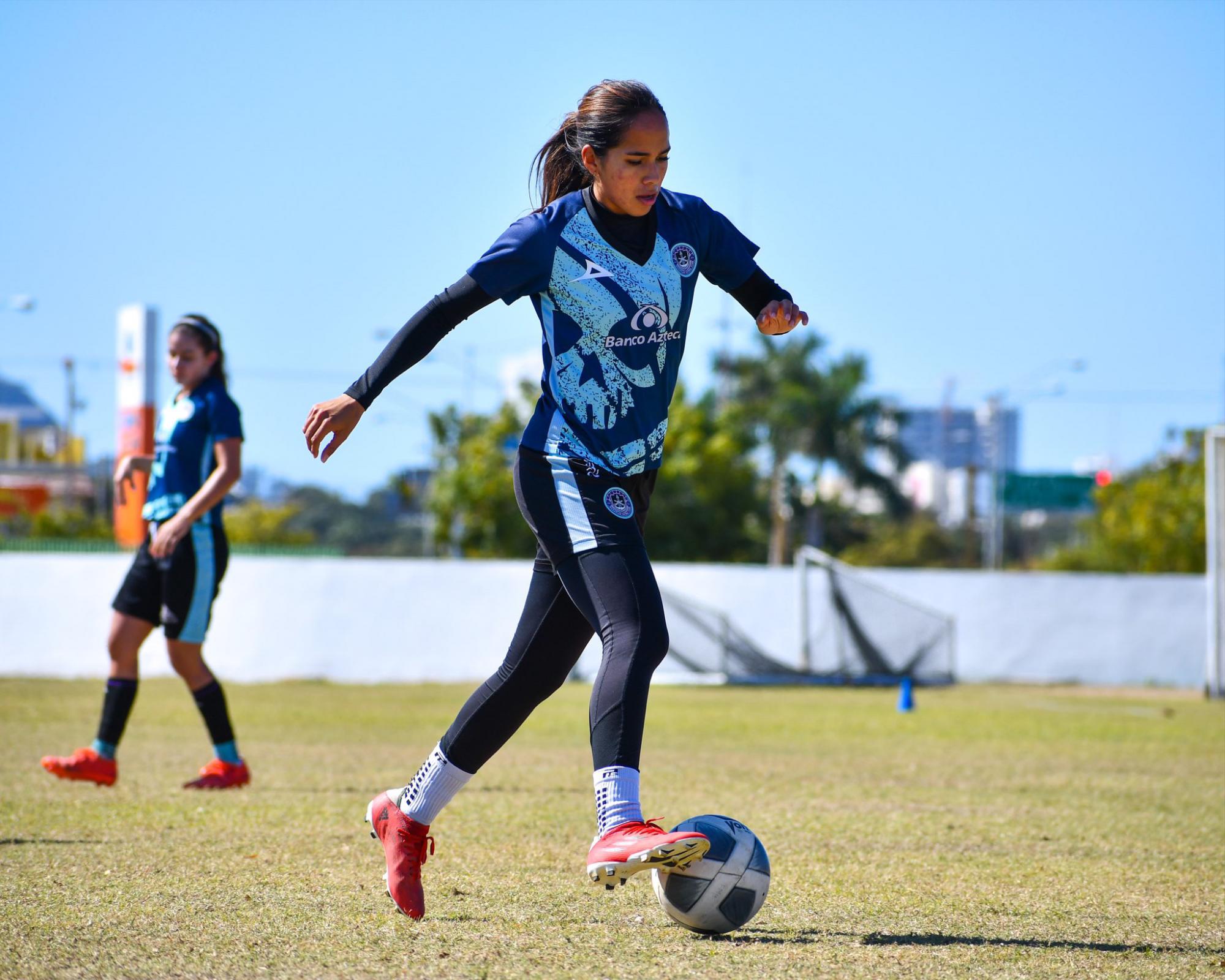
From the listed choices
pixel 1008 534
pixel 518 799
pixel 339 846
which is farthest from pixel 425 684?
pixel 1008 534

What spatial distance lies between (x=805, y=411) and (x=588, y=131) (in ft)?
189

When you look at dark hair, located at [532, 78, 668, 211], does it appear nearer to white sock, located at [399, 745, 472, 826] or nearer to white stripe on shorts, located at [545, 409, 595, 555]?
white stripe on shorts, located at [545, 409, 595, 555]

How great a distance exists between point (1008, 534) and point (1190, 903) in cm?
10299

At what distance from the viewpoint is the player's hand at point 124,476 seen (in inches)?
303

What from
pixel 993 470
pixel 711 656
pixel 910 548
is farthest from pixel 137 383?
pixel 910 548

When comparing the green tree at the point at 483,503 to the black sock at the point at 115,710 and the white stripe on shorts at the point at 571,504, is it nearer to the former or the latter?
the black sock at the point at 115,710

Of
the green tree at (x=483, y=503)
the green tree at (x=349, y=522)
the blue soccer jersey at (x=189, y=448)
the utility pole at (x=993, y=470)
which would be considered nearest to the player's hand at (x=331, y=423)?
the blue soccer jersey at (x=189, y=448)

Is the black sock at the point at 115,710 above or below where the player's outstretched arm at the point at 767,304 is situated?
below

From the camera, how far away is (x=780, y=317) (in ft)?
13.6

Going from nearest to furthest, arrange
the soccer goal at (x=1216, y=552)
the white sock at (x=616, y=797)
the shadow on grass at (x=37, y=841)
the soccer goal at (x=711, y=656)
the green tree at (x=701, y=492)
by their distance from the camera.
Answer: the white sock at (x=616, y=797)
the shadow on grass at (x=37, y=841)
the soccer goal at (x=1216, y=552)
the soccer goal at (x=711, y=656)
the green tree at (x=701, y=492)

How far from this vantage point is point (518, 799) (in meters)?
7.11

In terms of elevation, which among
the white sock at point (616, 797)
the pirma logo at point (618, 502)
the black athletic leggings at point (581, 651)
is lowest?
the white sock at point (616, 797)

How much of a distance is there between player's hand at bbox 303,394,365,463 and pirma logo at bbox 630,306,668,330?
76 centimetres

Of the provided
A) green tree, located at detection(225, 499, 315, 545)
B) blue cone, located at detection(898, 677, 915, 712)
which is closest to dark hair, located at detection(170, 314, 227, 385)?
blue cone, located at detection(898, 677, 915, 712)
